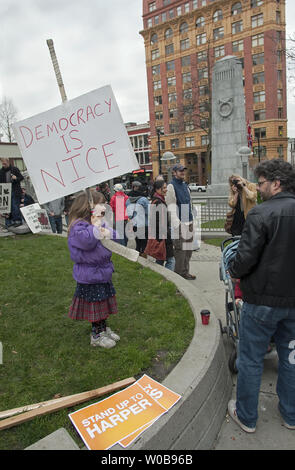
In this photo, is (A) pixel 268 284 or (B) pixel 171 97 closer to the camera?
(A) pixel 268 284

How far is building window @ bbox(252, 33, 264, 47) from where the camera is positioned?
166ft

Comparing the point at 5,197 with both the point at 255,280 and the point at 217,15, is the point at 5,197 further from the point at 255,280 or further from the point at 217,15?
the point at 217,15

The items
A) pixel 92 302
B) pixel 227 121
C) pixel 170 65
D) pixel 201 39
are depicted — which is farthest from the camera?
pixel 170 65

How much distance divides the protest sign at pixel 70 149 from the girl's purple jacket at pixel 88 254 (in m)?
0.40

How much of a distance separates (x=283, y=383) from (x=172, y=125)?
201 feet

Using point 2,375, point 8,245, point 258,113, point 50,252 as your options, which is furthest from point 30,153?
point 258,113

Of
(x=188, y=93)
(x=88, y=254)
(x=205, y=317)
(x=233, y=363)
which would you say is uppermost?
(x=188, y=93)

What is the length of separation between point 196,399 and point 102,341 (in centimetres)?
133

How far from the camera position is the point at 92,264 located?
11.2 feet

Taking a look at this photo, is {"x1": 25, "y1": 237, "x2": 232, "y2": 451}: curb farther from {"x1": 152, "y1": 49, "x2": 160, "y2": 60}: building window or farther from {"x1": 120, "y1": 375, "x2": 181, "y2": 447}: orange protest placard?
{"x1": 152, "y1": 49, "x2": 160, "y2": 60}: building window

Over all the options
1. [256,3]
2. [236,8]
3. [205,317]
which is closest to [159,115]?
[236,8]

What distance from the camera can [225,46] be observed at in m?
54.4

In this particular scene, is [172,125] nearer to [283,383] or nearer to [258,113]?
[258,113]

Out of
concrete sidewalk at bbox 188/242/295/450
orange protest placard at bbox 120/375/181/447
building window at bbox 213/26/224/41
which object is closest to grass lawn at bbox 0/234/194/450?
orange protest placard at bbox 120/375/181/447
